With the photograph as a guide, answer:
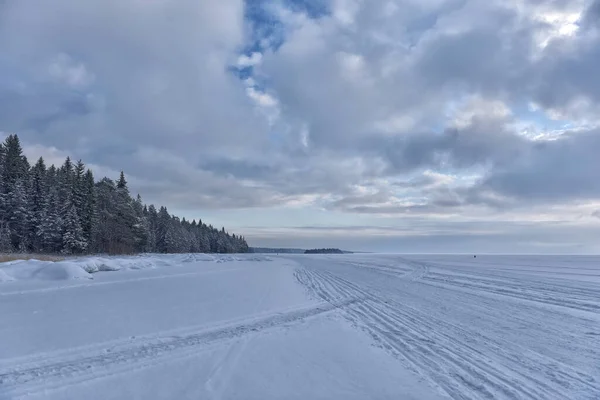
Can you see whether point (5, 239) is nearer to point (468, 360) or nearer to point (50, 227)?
point (50, 227)

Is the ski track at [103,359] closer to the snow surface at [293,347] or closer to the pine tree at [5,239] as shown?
the snow surface at [293,347]

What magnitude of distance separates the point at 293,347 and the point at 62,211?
5047 centimetres

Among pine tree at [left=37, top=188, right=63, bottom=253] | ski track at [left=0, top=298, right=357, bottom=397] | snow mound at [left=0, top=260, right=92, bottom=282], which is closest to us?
ski track at [left=0, top=298, right=357, bottom=397]

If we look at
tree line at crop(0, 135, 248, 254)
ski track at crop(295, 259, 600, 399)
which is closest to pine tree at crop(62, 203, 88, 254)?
tree line at crop(0, 135, 248, 254)

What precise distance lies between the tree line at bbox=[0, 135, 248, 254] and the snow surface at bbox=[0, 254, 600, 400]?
124ft

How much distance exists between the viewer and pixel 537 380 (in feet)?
17.1

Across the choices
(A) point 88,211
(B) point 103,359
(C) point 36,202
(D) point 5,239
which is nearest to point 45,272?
(B) point 103,359

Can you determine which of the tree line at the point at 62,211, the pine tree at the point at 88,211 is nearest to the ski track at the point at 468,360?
the tree line at the point at 62,211

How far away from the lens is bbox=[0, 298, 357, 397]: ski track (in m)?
5.07

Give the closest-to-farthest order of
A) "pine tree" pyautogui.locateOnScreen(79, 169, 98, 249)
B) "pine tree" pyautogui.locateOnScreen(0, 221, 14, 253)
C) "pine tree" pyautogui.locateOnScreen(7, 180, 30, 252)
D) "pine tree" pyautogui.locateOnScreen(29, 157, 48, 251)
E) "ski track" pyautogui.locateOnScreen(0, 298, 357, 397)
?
1. "ski track" pyautogui.locateOnScreen(0, 298, 357, 397)
2. "pine tree" pyautogui.locateOnScreen(0, 221, 14, 253)
3. "pine tree" pyautogui.locateOnScreen(7, 180, 30, 252)
4. "pine tree" pyautogui.locateOnScreen(29, 157, 48, 251)
5. "pine tree" pyautogui.locateOnScreen(79, 169, 98, 249)

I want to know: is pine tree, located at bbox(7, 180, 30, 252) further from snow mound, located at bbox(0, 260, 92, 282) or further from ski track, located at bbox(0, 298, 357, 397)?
ski track, located at bbox(0, 298, 357, 397)

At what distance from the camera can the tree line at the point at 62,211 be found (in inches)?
1747

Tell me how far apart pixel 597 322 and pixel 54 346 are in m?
11.8

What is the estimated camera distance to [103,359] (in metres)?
6.02
